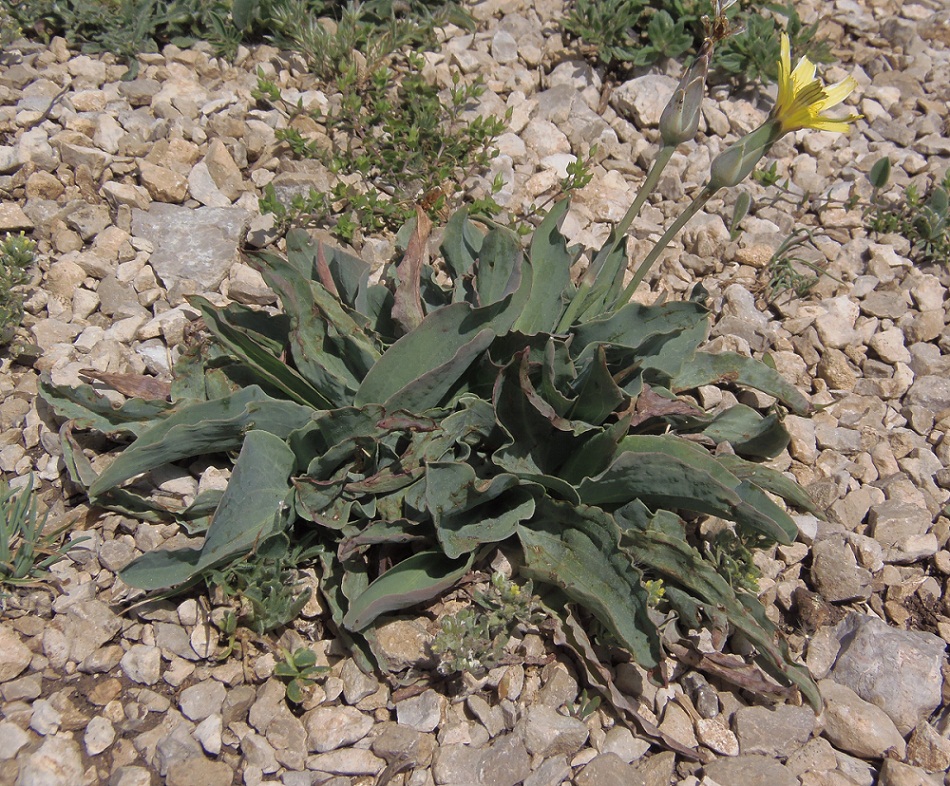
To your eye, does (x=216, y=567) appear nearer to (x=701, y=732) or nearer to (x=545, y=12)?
(x=701, y=732)

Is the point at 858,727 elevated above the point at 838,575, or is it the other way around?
the point at 838,575

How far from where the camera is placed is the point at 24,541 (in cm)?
260

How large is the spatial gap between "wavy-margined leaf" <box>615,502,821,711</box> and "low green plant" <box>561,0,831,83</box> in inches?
116

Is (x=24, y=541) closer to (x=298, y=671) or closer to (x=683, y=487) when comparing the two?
(x=298, y=671)

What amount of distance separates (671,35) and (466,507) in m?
3.23

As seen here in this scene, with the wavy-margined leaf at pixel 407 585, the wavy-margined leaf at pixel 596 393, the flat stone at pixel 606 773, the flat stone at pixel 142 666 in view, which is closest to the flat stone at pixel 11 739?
the flat stone at pixel 142 666

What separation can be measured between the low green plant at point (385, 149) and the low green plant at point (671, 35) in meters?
0.83

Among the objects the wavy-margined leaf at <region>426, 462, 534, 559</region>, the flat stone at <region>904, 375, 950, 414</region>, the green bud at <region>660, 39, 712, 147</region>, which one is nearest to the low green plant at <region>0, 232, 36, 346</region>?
the wavy-margined leaf at <region>426, 462, 534, 559</region>

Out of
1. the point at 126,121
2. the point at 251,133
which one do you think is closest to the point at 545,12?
the point at 251,133

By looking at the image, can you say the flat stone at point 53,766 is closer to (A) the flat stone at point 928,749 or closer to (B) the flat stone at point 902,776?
(B) the flat stone at point 902,776

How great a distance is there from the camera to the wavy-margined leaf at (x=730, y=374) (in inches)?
124

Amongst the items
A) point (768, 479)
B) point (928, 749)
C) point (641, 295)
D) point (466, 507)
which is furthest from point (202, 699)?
point (641, 295)

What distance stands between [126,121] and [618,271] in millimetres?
2442

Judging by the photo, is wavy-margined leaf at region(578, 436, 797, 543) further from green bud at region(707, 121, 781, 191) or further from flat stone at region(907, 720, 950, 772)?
green bud at region(707, 121, 781, 191)
